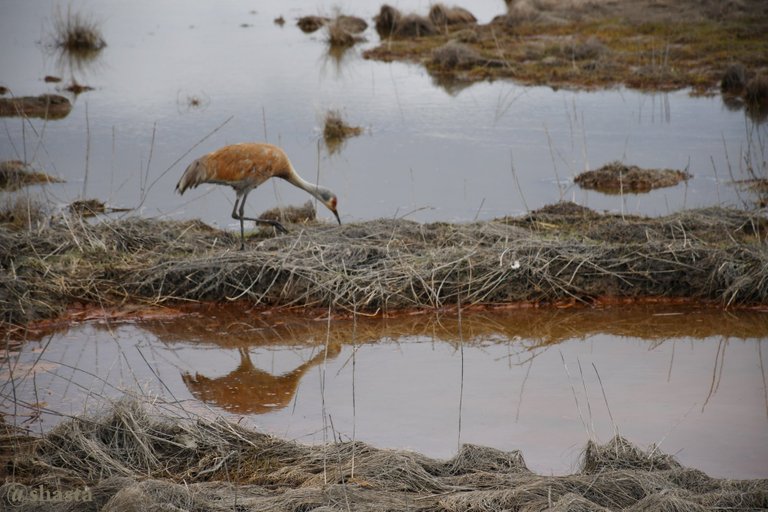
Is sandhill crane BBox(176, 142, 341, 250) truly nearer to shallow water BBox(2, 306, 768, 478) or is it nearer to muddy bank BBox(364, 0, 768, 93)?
shallow water BBox(2, 306, 768, 478)

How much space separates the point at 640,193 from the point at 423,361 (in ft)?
17.8

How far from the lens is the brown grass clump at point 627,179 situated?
475 inches

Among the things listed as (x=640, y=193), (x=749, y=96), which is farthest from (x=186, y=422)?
(x=749, y=96)

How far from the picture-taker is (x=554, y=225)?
997cm

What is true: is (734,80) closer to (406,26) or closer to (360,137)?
(360,137)

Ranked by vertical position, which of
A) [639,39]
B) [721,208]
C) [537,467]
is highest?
[639,39]

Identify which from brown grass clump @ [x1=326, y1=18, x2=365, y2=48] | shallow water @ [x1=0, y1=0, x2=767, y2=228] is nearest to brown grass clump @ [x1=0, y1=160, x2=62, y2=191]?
shallow water @ [x1=0, y1=0, x2=767, y2=228]

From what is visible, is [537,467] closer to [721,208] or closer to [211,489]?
[211,489]

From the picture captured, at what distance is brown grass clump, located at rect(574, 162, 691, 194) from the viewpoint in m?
12.1

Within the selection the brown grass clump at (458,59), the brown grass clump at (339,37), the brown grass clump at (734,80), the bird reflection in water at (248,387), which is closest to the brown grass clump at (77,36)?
the brown grass clump at (339,37)

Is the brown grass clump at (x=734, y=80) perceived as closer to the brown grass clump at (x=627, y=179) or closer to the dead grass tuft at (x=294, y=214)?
the brown grass clump at (x=627, y=179)

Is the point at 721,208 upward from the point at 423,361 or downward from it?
upward

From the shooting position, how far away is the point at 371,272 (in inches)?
331

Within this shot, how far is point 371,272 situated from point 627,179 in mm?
4979
